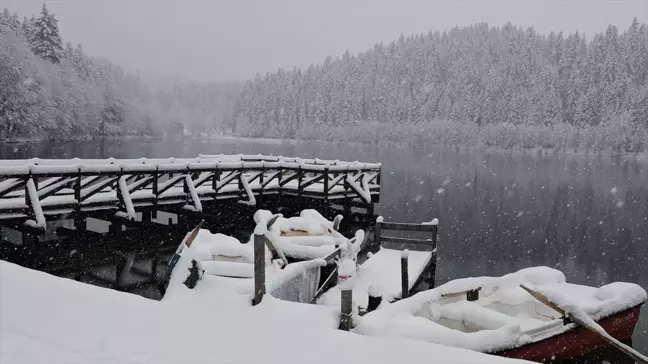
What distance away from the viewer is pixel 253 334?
5.52m

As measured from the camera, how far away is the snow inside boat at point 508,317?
6.78 metres

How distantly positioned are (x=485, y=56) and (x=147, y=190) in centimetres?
13022

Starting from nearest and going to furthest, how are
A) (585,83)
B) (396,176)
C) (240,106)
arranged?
(396,176)
(585,83)
(240,106)

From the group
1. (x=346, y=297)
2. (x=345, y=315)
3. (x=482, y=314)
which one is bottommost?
(x=482, y=314)

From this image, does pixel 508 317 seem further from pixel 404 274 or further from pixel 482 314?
pixel 404 274

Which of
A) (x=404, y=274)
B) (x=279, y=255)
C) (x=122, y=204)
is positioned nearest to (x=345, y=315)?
(x=279, y=255)

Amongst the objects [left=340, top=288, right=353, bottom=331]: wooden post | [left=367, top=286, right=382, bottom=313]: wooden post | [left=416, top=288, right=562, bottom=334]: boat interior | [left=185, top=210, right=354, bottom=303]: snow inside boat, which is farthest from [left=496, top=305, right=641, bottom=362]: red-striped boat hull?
[left=185, top=210, right=354, bottom=303]: snow inside boat

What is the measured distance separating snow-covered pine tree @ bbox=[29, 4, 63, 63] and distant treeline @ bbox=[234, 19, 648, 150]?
228ft

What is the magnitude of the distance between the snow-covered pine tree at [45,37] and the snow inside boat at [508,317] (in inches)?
2851

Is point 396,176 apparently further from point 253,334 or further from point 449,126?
point 449,126

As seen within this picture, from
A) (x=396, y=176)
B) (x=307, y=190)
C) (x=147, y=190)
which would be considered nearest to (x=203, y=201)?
(x=147, y=190)

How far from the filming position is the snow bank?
15.8 ft

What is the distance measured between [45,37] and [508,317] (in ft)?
248

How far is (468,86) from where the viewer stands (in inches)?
4638
